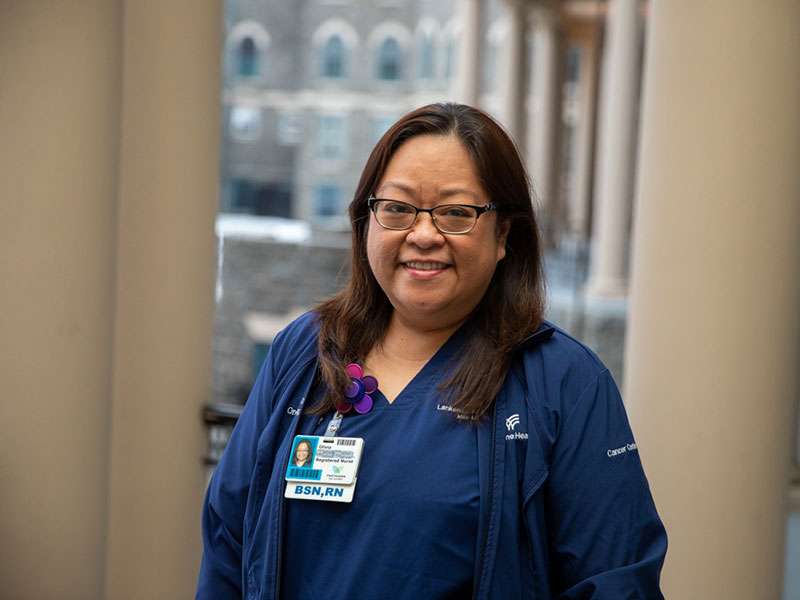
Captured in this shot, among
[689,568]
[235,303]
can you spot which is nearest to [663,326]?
[689,568]

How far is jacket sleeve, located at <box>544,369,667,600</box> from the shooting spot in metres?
1.65

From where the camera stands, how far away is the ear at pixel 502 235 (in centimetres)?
186

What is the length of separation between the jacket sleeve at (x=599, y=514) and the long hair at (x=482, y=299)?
179 mm

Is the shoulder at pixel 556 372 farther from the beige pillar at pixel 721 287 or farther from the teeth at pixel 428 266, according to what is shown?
the beige pillar at pixel 721 287

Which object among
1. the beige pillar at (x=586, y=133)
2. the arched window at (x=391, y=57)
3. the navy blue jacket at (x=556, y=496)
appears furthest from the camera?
the arched window at (x=391, y=57)

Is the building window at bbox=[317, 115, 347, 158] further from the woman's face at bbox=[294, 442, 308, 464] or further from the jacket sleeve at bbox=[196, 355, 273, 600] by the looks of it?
the woman's face at bbox=[294, 442, 308, 464]

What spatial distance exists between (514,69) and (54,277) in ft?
57.2

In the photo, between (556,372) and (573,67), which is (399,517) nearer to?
(556,372)

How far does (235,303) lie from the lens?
21.1 m

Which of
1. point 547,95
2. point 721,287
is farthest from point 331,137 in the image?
point 721,287

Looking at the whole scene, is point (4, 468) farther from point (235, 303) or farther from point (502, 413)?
point (235, 303)

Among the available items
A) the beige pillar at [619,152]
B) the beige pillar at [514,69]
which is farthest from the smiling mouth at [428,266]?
the beige pillar at [514,69]

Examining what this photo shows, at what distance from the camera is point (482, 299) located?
1920 millimetres

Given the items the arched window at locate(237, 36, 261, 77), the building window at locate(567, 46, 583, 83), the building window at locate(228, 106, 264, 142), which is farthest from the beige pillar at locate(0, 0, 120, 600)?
the arched window at locate(237, 36, 261, 77)
